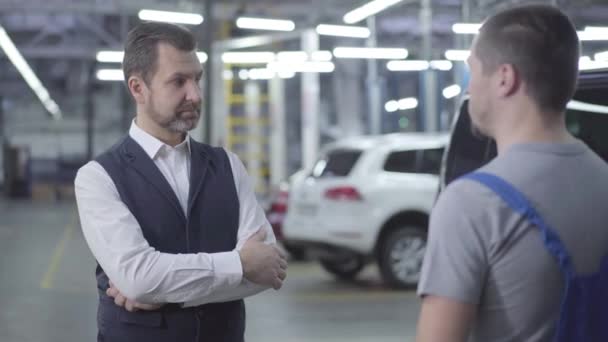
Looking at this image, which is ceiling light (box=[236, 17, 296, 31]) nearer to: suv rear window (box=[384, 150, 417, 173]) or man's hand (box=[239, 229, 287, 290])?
suv rear window (box=[384, 150, 417, 173])

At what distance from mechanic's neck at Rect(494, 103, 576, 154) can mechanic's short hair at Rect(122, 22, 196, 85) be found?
143 centimetres

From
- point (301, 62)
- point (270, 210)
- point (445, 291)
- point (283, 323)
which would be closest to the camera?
point (445, 291)

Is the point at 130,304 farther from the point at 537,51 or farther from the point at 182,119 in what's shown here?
the point at 537,51

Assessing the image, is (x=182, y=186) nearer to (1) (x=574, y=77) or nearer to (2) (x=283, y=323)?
(1) (x=574, y=77)

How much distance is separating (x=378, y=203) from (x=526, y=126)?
37.5ft

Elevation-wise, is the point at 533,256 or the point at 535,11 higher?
the point at 535,11

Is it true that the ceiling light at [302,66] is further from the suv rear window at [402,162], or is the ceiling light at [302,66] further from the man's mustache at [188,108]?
the man's mustache at [188,108]

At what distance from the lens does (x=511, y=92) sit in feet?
7.07

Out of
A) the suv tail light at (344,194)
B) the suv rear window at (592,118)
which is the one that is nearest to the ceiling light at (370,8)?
the suv tail light at (344,194)

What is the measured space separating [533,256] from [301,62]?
25.3 metres

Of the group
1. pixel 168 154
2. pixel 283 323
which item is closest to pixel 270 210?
pixel 283 323

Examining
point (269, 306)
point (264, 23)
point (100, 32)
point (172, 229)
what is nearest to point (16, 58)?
point (100, 32)

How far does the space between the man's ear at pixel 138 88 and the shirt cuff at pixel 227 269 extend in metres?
0.52

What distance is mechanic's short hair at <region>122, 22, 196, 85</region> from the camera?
11.1 ft
